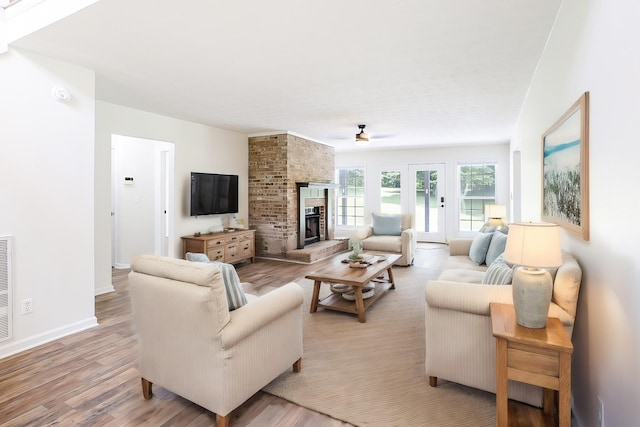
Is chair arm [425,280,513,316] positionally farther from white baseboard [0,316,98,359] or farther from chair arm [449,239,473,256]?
white baseboard [0,316,98,359]

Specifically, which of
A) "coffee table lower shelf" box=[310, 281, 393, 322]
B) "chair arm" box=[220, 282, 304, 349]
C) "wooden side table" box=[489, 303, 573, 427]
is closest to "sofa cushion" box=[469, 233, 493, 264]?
"coffee table lower shelf" box=[310, 281, 393, 322]

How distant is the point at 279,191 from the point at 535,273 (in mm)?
4912

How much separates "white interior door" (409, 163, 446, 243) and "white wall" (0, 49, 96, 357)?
272 inches

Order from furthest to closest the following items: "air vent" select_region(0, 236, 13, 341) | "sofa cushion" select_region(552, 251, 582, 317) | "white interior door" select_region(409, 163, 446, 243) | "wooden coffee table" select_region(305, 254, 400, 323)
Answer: "white interior door" select_region(409, 163, 446, 243), "wooden coffee table" select_region(305, 254, 400, 323), "air vent" select_region(0, 236, 13, 341), "sofa cushion" select_region(552, 251, 582, 317)

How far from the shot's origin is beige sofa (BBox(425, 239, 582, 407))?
1827 millimetres

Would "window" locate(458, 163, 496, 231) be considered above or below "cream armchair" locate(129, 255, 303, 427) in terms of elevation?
above

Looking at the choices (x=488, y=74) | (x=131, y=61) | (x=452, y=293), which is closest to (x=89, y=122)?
(x=131, y=61)

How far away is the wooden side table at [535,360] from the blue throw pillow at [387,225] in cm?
452

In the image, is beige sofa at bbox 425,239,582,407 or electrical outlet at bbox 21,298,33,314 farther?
electrical outlet at bbox 21,298,33,314

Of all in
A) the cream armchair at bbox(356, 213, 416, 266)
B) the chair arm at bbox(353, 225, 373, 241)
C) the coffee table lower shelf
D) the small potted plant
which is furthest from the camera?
the chair arm at bbox(353, 225, 373, 241)

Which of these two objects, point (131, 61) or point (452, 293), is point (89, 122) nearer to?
point (131, 61)

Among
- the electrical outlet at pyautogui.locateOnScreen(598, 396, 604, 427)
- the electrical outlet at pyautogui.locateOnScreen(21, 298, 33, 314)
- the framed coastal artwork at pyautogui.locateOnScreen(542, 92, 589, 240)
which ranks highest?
the framed coastal artwork at pyautogui.locateOnScreen(542, 92, 589, 240)

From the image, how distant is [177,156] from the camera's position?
5.13 m

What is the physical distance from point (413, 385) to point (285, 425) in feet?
2.89
